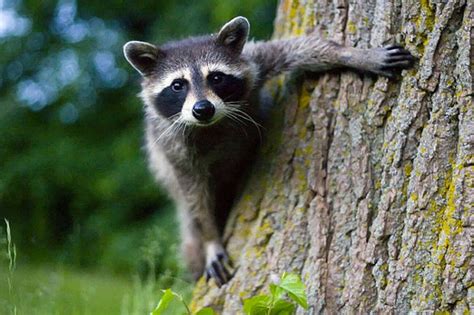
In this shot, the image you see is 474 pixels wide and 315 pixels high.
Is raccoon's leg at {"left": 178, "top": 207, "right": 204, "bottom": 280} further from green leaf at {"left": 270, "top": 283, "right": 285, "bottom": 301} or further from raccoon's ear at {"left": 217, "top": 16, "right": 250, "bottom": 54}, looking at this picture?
green leaf at {"left": 270, "top": 283, "right": 285, "bottom": 301}

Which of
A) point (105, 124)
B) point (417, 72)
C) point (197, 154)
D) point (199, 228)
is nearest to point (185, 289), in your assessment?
point (199, 228)

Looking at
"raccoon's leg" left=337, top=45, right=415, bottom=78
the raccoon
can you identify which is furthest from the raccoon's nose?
"raccoon's leg" left=337, top=45, right=415, bottom=78

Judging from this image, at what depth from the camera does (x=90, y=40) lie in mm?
9570

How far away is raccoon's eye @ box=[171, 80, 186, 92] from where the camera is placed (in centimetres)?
498

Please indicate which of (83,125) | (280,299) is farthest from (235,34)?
(83,125)

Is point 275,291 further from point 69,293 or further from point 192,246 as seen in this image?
point 69,293

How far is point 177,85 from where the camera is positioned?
5008 mm

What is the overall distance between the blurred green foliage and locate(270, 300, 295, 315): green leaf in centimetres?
454

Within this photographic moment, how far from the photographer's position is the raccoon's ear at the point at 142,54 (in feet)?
16.5

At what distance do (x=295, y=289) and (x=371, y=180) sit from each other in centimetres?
72

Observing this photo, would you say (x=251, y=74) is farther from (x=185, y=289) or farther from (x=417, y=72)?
(x=185, y=289)

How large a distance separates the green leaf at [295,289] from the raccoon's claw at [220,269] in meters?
0.97

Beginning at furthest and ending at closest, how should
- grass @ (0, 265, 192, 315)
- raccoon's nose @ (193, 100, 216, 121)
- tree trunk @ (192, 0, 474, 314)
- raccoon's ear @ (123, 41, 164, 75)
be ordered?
1. raccoon's ear @ (123, 41, 164, 75)
2. raccoon's nose @ (193, 100, 216, 121)
3. grass @ (0, 265, 192, 315)
4. tree trunk @ (192, 0, 474, 314)

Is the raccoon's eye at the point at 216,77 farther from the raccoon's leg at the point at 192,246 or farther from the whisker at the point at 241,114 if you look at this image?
the raccoon's leg at the point at 192,246
